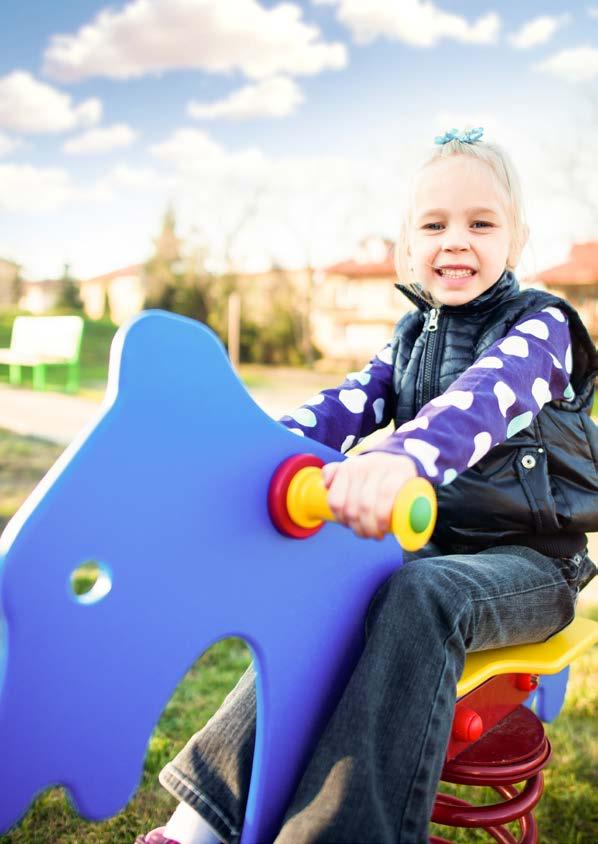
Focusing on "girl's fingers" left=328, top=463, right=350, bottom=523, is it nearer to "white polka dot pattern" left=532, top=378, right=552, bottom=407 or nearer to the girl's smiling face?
"white polka dot pattern" left=532, top=378, right=552, bottom=407

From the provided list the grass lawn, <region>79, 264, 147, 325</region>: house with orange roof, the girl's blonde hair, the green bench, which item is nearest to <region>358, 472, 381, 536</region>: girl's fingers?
the grass lawn

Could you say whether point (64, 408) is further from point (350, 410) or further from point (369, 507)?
point (369, 507)

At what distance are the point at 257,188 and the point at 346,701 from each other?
2143 centimetres

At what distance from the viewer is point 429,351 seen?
1.51m

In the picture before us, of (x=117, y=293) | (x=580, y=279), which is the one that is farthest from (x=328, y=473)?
(x=117, y=293)

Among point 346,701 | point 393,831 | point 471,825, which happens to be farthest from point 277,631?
point 471,825

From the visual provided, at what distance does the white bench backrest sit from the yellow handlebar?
1069cm

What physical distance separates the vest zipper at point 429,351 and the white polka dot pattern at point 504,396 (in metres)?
0.33

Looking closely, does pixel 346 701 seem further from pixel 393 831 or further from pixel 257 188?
pixel 257 188

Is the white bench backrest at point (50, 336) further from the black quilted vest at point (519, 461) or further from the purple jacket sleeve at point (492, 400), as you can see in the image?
the purple jacket sleeve at point (492, 400)

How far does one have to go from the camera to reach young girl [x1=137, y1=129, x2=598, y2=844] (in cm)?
98

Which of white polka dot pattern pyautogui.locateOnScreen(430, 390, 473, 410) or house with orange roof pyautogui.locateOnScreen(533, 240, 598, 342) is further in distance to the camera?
house with orange roof pyautogui.locateOnScreen(533, 240, 598, 342)

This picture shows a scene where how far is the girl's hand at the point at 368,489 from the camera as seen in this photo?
0.86 metres

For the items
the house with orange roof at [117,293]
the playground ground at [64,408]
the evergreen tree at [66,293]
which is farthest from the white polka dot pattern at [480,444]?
the evergreen tree at [66,293]
